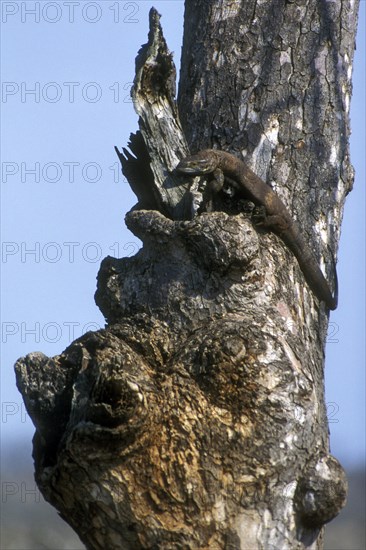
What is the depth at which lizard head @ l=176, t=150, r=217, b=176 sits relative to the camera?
305 cm

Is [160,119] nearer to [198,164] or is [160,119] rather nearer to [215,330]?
[198,164]

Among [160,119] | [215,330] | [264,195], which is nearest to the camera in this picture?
[215,330]

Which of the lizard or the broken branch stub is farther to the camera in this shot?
the broken branch stub

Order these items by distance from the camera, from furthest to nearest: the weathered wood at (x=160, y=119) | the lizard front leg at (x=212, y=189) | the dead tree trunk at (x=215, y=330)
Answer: the weathered wood at (x=160, y=119) → the lizard front leg at (x=212, y=189) → the dead tree trunk at (x=215, y=330)

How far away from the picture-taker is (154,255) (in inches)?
113

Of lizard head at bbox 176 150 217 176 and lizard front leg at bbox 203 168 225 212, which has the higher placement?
lizard head at bbox 176 150 217 176

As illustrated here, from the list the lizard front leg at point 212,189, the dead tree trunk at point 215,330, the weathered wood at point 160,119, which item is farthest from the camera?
the weathered wood at point 160,119

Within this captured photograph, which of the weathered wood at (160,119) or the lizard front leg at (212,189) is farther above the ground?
the weathered wood at (160,119)

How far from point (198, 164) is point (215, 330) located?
82 cm

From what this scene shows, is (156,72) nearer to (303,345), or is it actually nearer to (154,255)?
(154,255)

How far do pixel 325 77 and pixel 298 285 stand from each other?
0.96m

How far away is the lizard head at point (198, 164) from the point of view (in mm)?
3048

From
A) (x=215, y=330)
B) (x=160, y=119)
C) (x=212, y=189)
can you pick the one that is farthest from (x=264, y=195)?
(x=215, y=330)

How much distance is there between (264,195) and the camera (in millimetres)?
2969
